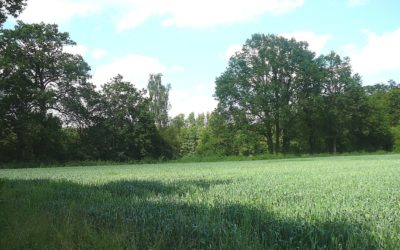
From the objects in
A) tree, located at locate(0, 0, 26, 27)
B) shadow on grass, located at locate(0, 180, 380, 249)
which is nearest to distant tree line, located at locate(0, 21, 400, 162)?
tree, located at locate(0, 0, 26, 27)

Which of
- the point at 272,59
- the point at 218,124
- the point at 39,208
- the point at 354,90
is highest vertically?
the point at 272,59

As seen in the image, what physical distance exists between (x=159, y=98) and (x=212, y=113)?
1918cm

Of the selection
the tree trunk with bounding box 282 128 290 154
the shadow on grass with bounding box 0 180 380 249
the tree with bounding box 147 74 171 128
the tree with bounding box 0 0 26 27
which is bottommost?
the shadow on grass with bounding box 0 180 380 249

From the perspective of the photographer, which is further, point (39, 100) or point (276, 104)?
point (276, 104)

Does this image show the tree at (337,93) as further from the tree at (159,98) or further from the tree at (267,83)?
the tree at (159,98)

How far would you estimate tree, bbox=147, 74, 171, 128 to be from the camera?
89250mm

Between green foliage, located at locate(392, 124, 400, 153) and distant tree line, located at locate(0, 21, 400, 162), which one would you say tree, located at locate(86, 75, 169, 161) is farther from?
green foliage, located at locate(392, 124, 400, 153)

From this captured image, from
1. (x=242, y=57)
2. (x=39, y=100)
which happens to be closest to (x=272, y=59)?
(x=242, y=57)

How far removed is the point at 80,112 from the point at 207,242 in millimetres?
53822

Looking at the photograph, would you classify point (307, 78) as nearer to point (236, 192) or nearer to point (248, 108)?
point (248, 108)

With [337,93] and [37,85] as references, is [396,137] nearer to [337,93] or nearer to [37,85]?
[337,93]

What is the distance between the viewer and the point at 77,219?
22.3 ft

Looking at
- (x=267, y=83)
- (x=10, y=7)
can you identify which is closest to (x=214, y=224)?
(x=10, y=7)

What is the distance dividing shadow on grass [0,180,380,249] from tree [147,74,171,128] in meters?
81.5
